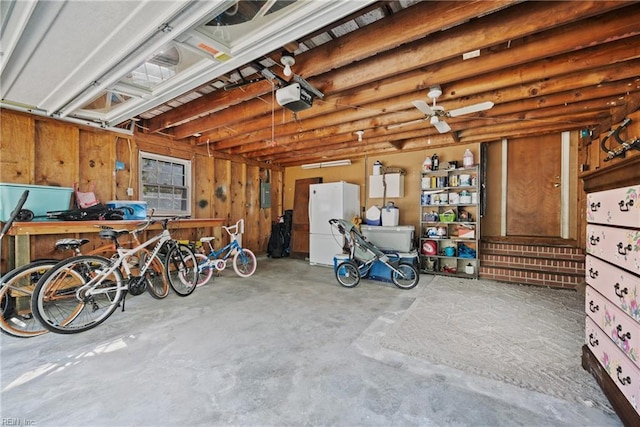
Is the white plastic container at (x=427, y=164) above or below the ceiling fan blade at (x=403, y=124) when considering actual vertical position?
below

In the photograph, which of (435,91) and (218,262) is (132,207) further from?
(435,91)

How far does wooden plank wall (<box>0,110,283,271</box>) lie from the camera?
318 cm

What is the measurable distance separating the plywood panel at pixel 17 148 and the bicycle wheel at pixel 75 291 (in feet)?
5.59

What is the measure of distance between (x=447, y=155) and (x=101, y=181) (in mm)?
6109

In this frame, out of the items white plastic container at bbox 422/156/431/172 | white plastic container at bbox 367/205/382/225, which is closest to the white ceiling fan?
white plastic container at bbox 422/156/431/172

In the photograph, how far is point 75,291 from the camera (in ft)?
8.21

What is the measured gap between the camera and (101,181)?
3.93m

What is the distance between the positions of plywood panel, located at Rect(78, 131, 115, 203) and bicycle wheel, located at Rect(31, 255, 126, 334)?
1.73 m

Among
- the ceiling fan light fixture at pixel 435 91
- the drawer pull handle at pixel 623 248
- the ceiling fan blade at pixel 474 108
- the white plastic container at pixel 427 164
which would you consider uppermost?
the ceiling fan light fixture at pixel 435 91

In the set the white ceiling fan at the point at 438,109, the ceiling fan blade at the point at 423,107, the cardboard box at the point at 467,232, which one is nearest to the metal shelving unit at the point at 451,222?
the cardboard box at the point at 467,232

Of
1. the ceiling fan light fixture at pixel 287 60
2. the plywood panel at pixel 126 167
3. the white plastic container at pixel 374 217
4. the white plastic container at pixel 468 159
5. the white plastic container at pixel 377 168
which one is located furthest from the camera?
the white plastic container at pixel 377 168

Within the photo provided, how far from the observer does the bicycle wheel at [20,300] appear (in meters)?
2.29

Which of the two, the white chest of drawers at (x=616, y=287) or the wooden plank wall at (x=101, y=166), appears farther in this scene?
the wooden plank wall at (x=101, y=166)

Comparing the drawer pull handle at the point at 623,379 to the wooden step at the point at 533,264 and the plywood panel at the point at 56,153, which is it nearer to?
the wooden step at the point at 533,264
